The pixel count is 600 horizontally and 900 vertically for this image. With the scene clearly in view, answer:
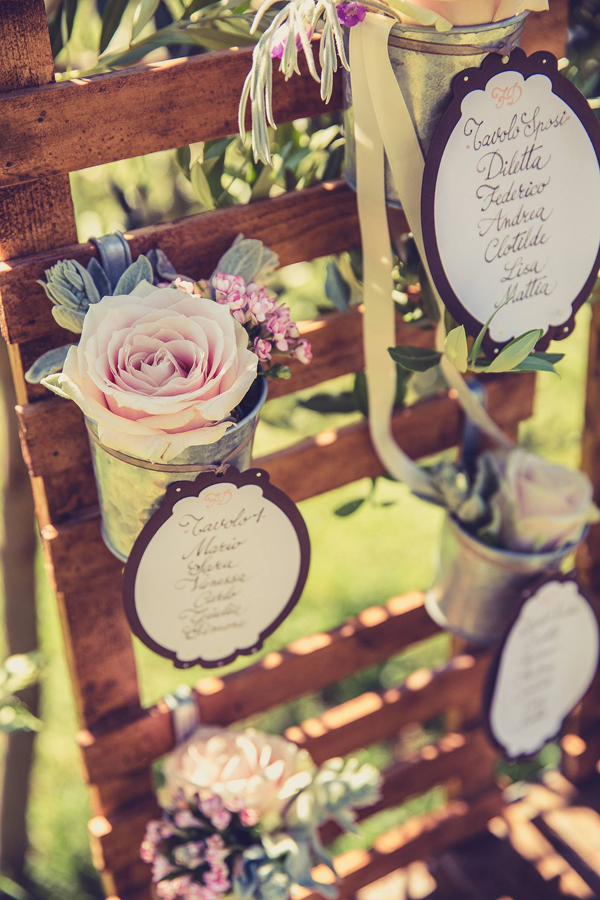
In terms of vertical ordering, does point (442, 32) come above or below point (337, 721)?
above

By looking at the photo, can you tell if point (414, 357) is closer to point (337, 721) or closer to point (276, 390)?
point (276, 390)

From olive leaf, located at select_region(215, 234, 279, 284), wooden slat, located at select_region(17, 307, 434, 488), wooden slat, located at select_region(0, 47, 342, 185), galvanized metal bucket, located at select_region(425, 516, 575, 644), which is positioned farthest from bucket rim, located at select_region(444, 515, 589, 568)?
wooden slat, located at select_region(0, 47, 342, 185)

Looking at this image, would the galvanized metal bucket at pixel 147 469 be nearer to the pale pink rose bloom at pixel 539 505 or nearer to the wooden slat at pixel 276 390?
the wooden slat at pixel 276 390

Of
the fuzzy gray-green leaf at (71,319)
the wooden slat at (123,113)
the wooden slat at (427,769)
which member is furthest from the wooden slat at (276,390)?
the wooden slat at (427,769)

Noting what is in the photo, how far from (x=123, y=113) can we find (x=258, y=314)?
219 millimetres

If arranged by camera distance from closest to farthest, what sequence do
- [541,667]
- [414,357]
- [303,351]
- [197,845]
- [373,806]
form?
[303,351] → [414,357] → [197,845] → [541,667] → [373,806]

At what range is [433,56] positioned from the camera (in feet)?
2.52

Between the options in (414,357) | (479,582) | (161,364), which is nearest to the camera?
(161,364)

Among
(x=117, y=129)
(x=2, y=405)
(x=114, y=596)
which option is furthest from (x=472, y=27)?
(x=2, y=405)

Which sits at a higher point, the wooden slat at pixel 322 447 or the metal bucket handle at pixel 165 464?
the metal bucket handle at pixel 165 464

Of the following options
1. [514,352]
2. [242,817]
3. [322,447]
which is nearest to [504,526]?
[322,447]

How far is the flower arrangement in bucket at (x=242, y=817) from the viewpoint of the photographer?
1.02 m

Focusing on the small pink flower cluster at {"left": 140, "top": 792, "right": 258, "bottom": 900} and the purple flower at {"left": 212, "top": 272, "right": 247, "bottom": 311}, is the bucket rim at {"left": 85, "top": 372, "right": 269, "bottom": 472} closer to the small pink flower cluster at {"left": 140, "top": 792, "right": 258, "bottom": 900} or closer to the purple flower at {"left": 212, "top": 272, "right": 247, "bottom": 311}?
the purple flower at {"left": 212, "top": 272, "right": 247, "bottom": 311}

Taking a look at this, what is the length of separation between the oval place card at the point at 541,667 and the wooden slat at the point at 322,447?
243 mm
